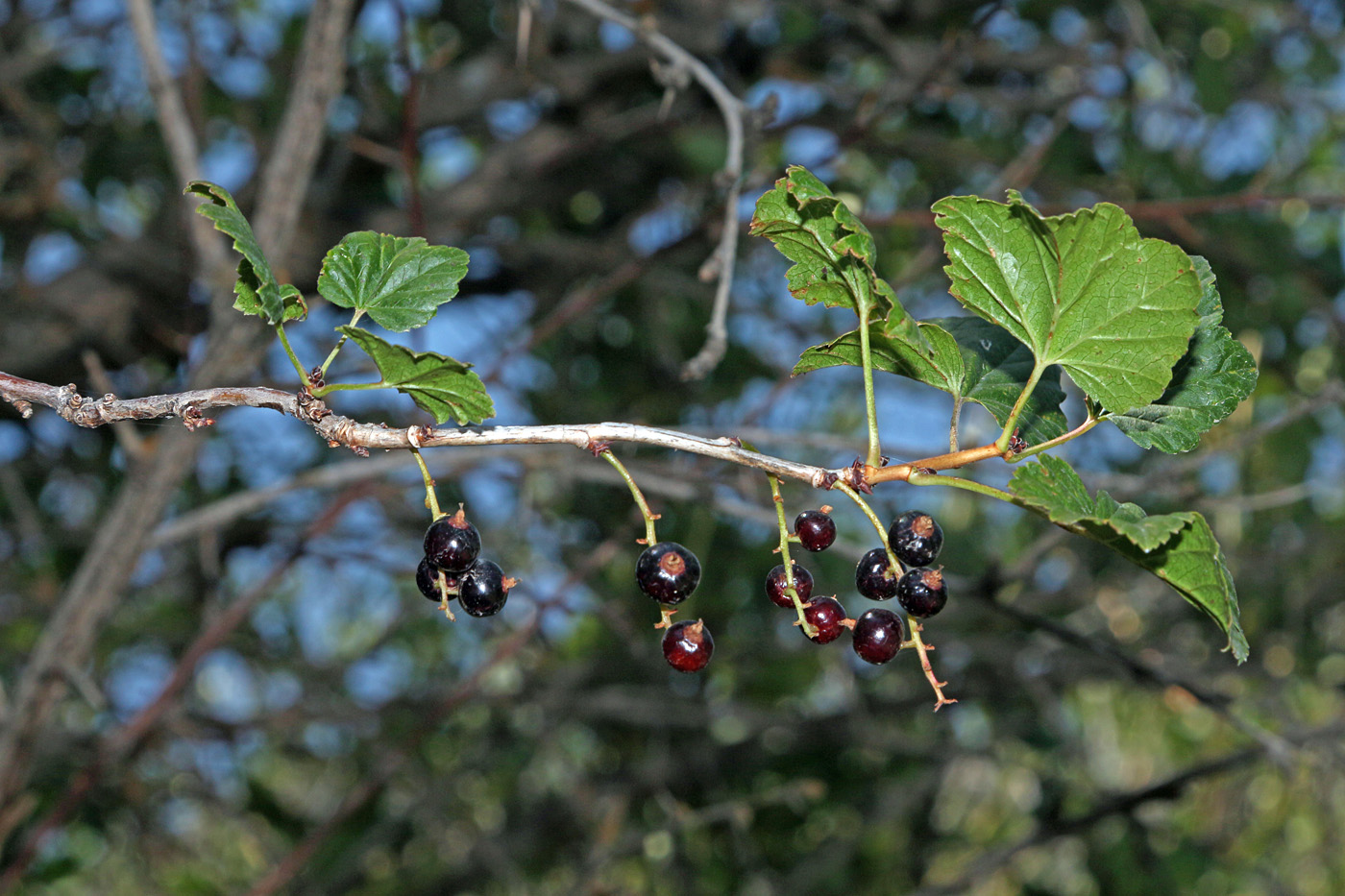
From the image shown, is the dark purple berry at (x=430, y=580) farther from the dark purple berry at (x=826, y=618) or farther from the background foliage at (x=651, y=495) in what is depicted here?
the background foliage at (x=651, y=495)

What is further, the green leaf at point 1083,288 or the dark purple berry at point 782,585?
the dark purple berry at point 782,585

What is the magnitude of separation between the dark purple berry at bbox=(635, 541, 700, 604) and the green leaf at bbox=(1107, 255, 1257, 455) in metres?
0.45

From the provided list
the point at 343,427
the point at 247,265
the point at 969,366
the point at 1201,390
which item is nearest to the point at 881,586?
the point at 969,366

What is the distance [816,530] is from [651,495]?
174 centimetres

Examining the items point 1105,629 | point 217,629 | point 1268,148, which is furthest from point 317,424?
point 1268,148

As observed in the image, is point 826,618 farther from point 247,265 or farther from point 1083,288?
point 247,265

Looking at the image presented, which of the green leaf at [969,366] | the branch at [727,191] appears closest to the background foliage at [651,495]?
the branch at [727,191]

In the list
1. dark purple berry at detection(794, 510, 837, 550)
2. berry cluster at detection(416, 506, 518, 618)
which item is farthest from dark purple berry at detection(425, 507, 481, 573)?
dark purple berry at detection(794, 510, 837, 550)

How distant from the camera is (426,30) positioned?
3623mm

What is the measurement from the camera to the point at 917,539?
1.06m

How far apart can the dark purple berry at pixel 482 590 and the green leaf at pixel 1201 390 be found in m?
0.64

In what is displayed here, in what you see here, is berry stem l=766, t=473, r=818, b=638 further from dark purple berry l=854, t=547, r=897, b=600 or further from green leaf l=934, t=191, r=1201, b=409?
green leaf l=934, t=191, r=1201, b=409

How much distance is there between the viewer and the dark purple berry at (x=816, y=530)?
110cm

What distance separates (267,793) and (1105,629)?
9.08ft
